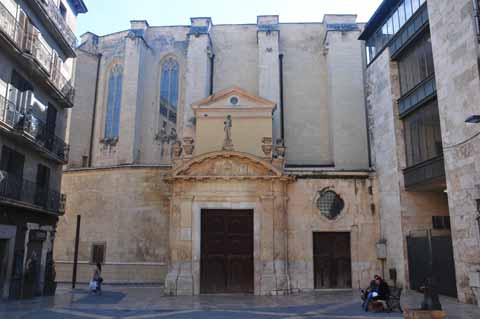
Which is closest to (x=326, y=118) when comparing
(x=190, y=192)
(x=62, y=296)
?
(x=190, y=192)

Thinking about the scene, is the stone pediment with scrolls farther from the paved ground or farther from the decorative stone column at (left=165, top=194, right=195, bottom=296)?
the paved ground

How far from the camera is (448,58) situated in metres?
14.5

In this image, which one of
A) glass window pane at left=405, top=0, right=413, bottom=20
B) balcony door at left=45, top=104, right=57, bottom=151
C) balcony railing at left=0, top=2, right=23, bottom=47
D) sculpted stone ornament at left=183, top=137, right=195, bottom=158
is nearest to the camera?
balcony railing at left=0, top=2, right=23, bottom=47

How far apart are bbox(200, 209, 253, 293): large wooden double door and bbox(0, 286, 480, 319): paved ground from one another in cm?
108

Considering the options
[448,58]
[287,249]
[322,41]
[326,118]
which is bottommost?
[287,249]

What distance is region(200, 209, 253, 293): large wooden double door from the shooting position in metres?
18.6

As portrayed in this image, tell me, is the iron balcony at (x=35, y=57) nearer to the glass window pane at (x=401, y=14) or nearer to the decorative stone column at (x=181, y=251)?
the decorative stone column at (x=181, y=251)

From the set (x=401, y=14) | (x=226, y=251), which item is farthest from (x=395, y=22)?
(x=226, y=251)

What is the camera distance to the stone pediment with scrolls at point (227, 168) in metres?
19.1

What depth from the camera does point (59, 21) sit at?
19141mm

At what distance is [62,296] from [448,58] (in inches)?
687

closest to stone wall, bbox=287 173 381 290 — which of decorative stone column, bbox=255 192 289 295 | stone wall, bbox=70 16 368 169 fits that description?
decorative stone column, bbox=255 192 289 295

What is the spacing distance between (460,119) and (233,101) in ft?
39.6

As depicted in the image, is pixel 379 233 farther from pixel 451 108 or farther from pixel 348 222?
pixel 451 108
